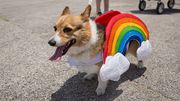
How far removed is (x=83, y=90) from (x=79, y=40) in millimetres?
962

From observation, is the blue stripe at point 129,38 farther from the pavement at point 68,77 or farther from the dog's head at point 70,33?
the pavement at point 68,77

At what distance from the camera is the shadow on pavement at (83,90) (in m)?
2.17

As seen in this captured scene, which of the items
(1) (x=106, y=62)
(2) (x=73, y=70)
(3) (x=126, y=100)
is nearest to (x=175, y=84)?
(3) (x=126, y=100)

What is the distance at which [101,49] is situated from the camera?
1.98 meters

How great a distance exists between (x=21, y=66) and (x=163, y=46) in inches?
142

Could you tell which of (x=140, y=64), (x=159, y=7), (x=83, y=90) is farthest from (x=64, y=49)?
(x=159, y=7)

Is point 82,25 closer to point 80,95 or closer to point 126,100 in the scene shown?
point 80,95

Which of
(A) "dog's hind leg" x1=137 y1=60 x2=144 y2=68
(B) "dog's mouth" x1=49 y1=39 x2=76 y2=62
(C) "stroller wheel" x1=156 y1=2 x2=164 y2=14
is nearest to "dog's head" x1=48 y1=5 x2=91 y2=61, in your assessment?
(B) "dog's mouth" x1=49 y1=39 x2=76 y2=62

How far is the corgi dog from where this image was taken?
1766mm

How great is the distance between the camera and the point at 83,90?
2.32 metres

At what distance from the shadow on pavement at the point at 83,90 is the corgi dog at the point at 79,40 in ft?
1.58

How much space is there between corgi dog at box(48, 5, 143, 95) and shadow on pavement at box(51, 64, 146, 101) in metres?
0.48

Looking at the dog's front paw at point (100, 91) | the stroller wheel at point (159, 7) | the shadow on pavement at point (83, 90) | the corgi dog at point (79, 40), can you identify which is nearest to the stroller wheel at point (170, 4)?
A: the stroller wheel at point (159, 7)

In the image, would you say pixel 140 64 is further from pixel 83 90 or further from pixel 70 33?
pixel 70 33
